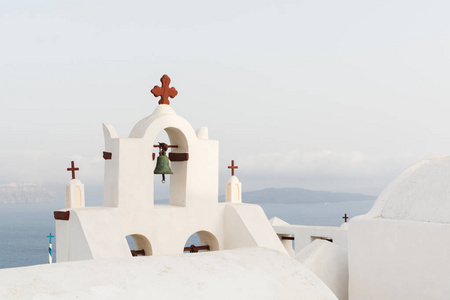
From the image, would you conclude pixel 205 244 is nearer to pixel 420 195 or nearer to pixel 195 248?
pixel 195 248

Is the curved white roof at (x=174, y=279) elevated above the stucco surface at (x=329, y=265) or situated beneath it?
elevated above

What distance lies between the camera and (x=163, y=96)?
34.4 ft

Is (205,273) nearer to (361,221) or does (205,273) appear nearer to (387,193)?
(361,221)

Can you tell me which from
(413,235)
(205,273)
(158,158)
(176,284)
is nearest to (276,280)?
(205,273)

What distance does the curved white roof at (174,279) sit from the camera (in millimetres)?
→ 4812

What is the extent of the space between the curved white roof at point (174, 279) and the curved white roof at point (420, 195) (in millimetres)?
2507

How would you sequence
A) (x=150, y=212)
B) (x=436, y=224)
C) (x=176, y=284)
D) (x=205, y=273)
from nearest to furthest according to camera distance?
(x=176, y=284)
(x=205, y=273)
(x=436, y=224)
(x=150, y=212)

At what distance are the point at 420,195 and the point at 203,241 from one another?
4.54 m

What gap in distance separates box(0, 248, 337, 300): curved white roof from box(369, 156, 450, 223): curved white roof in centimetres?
251

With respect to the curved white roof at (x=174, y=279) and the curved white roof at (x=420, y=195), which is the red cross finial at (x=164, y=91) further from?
the curved white roof at (x=174, y=279)

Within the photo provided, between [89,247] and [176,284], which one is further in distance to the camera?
[89,247]

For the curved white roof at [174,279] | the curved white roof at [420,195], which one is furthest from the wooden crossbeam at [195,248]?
the curved white roof at [174,279]

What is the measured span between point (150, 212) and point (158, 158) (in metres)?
1.11

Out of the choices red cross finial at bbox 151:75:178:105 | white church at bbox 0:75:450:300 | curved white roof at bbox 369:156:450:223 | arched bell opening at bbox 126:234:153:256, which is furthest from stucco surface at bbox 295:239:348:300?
red cross finial at bbox 151:75:178:105
